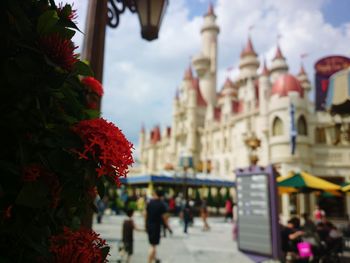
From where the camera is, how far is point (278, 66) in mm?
46688

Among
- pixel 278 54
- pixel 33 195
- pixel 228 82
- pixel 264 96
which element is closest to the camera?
pixel 33 195

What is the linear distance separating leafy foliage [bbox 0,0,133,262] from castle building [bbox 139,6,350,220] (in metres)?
9.77

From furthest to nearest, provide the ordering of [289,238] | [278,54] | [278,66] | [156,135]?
[156,135], [278,54], [278,66], [289,238]

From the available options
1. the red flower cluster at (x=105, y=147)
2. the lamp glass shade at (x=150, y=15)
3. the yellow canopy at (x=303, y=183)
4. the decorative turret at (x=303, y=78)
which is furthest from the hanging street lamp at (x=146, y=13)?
the decorative turret at (x=303, y=78)

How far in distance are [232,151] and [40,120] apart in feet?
134

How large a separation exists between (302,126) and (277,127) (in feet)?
6.49

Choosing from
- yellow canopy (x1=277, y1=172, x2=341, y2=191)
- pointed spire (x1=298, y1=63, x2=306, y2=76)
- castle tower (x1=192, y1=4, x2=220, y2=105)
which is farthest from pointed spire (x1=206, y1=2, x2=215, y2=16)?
yellow canopy (x1=277, y1=172, x2=341, y2=191)

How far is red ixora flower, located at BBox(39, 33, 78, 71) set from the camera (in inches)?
45.1

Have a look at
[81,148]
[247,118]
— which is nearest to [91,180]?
[81,148]

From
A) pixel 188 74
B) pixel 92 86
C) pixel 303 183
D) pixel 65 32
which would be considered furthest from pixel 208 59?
pixel 65 32

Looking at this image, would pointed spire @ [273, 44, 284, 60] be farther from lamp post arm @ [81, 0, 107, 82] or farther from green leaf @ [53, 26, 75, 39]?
green leaf @ [53, 26, 75, 39]

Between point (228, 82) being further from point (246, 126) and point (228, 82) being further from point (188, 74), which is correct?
point (246, 126)

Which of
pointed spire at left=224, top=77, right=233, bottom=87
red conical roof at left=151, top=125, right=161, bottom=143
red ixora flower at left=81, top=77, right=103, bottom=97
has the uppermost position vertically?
pointed spire at left=224, top=77, right=233, bottom=87

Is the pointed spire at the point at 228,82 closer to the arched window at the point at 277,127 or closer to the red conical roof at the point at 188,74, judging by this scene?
the red conical roof at the point at 188,74
